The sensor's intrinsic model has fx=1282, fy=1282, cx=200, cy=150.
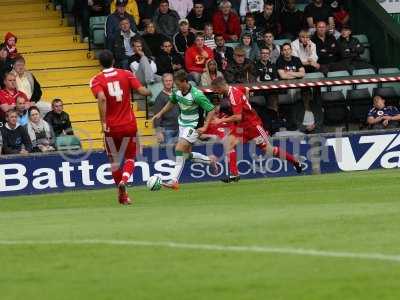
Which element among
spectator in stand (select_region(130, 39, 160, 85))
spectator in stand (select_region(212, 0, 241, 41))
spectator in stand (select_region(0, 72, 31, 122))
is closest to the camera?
spectator in stand (select_region(0, 72, 31, 122))

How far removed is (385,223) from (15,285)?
407 centimetres

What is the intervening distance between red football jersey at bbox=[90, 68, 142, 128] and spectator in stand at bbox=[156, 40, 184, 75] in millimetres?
7781

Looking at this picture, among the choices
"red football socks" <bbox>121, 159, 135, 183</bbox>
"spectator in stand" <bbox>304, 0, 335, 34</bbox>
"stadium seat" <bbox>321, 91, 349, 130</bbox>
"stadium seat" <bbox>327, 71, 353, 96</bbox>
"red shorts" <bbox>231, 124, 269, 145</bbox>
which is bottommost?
"stadium seat" <bbox>321, 91, 349, 130</bbox>

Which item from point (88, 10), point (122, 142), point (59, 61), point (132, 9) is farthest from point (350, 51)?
point (122, 142)

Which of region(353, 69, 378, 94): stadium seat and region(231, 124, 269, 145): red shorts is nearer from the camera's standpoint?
region(231, 124, 269, 145): red shorts

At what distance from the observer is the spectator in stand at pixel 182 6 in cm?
2698

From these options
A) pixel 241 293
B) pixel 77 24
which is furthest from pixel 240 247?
pixel 77 24

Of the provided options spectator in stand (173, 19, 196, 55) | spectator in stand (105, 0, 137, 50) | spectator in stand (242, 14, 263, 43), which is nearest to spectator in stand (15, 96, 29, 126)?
spectator in stand (105, 0, 137, 50)

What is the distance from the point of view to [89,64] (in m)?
26.8

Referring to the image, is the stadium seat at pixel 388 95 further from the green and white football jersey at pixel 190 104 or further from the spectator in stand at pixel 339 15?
the green and white football jersey at pixel 190 104

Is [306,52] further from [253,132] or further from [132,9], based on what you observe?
[253,132]

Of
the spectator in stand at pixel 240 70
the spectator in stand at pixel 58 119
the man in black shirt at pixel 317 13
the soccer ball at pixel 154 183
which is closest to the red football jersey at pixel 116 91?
the soccer ball at pixel 154 183

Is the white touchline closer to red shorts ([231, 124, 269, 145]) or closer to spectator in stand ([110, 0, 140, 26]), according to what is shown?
red shorts ([231, 124, 269, 145])

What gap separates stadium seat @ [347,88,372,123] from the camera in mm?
25484
